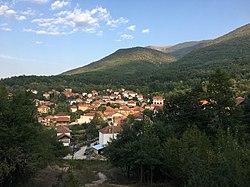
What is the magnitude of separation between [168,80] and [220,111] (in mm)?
91557

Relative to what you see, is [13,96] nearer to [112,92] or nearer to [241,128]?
[241,128]

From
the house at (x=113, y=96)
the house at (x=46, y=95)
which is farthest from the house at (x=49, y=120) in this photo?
the house at (x=113, y=96)

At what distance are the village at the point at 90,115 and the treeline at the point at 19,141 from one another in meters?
3.28

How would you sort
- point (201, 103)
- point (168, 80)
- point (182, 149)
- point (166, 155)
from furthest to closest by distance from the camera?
1. point (168, 80)
2. point (201, 103)
3. point (166, 155)
4. point (182, 149)

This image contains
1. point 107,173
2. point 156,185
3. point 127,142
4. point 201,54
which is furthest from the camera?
point 201,54

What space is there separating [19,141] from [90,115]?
2236 inches

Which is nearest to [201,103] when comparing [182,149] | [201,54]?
[182,149]

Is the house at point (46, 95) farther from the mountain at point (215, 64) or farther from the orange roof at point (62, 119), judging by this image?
the mountain at point (215, 64)

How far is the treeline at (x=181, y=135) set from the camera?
15.8 metres

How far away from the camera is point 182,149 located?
15.2 meters

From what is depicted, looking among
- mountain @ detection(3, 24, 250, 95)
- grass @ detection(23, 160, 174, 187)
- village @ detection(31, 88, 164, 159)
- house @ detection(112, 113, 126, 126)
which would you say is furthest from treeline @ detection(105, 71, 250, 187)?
mountain @ detection(3, 24, 250, 95)

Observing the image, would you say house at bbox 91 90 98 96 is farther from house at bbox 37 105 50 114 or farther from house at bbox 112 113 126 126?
house at bbox 112 113 126 126

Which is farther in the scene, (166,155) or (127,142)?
(127,142)

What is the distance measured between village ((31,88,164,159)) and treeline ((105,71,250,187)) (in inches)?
92.7
